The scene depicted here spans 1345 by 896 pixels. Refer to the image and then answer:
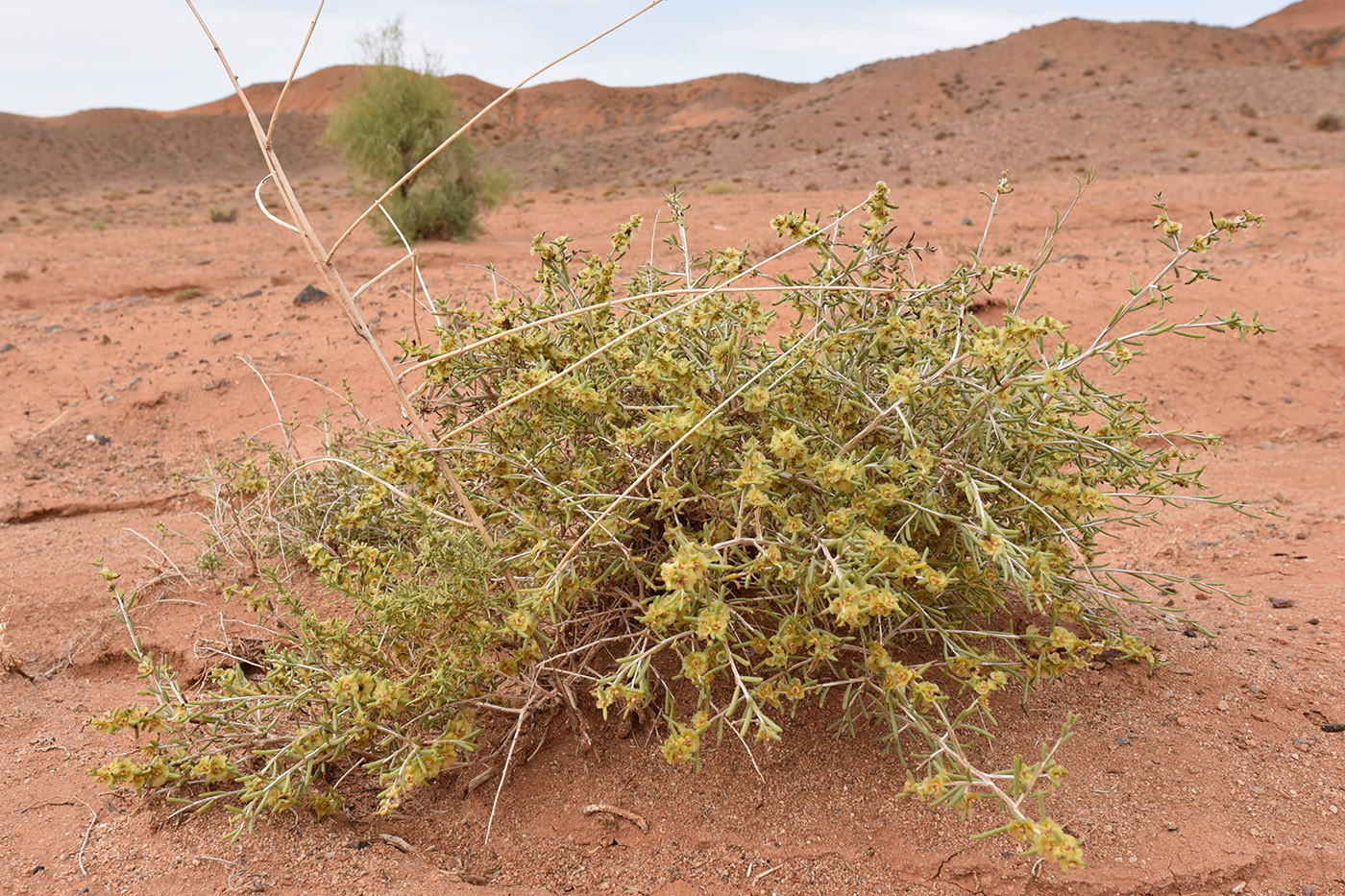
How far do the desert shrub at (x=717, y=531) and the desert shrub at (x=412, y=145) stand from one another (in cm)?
1172

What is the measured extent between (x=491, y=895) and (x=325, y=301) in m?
6.98

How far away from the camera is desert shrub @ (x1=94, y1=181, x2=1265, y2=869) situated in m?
1.77

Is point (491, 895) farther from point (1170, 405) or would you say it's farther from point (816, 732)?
point (1170, 405)

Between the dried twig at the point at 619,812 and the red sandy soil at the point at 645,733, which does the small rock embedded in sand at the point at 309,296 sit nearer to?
the red sandy soil at the point at 645,733

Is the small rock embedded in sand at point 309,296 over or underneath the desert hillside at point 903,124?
underneath

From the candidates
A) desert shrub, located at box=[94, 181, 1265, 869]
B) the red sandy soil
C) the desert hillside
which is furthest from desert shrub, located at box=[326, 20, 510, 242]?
desert shrub, located at box=[94, 181, 1265, 869]

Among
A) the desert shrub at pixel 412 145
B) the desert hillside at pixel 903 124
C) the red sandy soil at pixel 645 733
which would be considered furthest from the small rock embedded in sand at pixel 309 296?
the desert hillside at pixel 903 124

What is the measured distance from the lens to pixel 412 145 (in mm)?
14102

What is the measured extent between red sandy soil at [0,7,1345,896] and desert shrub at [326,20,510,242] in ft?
3.19

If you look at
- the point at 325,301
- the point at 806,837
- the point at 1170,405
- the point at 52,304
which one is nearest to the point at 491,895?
→ the point at 806,837

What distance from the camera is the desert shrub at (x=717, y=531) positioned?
1771 millimetres

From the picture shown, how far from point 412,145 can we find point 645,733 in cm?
1350

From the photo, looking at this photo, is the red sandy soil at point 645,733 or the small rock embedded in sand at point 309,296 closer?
the red sandy soil at point 645,733

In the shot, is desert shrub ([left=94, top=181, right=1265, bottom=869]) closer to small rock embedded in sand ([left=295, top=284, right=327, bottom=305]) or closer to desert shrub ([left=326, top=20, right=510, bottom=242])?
small rock embedded in sand ([left=295, top=284, right=327, bottom=305])
